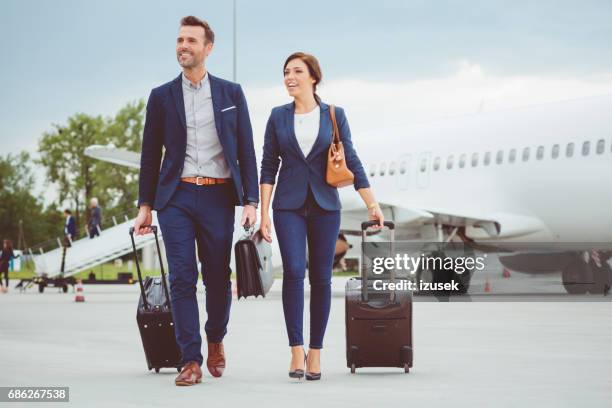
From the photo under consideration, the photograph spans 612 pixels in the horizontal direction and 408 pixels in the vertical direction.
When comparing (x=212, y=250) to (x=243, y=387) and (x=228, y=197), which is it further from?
(x=243, y=387)

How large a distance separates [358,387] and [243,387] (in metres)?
0.67

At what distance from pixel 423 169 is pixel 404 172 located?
0.58 meters

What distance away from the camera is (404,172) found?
23750mm

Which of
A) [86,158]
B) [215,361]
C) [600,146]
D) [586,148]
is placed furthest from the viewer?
[86,158]

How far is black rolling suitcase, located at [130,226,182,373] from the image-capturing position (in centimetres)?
802

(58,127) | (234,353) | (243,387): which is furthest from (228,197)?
(58,127)

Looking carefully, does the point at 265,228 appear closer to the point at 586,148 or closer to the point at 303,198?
the point at 303,198

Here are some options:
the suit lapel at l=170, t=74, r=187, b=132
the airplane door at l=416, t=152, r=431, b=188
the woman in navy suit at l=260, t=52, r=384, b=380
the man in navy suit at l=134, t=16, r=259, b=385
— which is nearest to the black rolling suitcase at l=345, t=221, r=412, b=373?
the woman in navy suit at l=260, t=52, r=384, b=380

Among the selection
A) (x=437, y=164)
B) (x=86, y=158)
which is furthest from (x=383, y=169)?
(x=86, y=158)

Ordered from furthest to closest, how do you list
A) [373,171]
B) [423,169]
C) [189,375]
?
[373,171] < [423,169] < [189,375]

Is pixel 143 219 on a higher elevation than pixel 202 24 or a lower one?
lower

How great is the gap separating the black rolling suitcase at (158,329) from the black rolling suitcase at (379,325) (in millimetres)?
1136

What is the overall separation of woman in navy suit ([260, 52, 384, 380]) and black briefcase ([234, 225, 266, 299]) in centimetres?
16

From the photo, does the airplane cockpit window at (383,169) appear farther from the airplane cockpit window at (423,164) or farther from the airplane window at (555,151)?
the airplane window at (555,151)
